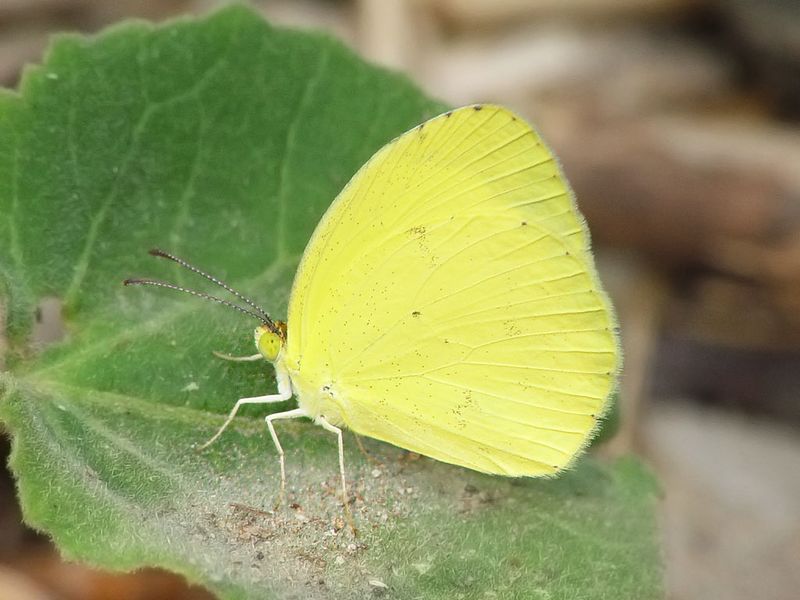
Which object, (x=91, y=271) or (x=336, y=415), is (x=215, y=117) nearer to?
(x=91, y=271)

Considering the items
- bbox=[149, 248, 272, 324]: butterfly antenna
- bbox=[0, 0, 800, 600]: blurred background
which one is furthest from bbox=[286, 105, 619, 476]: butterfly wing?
A: bbox=[0, 0, 800, 600]: blurred background

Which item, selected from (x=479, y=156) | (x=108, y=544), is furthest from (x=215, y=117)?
(x=108, y=544)

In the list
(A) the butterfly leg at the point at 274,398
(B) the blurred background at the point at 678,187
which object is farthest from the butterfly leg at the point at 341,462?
(B) the blurred background at the point at 678,187

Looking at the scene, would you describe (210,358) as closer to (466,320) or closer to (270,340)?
(270,340)

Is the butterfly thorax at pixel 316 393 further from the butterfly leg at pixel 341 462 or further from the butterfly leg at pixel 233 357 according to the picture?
the butterfly leg at pixel 233 357

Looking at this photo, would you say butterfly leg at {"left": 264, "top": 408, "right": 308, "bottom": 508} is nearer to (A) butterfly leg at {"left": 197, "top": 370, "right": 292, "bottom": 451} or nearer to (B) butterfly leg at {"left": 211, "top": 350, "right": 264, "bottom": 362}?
(A) butterfly leg at {"left": 197, "top": 370, "right": 292, "bottom": 451}

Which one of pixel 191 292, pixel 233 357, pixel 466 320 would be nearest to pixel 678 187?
pixel 466 320
